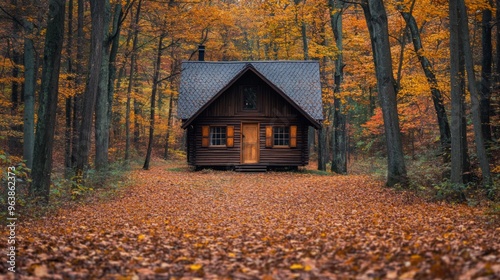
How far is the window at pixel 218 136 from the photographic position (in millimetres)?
26953

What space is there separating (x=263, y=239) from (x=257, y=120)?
63.9 feet

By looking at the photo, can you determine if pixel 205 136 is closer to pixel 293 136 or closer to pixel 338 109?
pixel 293 136

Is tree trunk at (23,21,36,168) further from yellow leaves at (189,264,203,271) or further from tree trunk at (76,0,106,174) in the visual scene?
yellow leaves at (189,264,203,271)

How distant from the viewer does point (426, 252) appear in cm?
540

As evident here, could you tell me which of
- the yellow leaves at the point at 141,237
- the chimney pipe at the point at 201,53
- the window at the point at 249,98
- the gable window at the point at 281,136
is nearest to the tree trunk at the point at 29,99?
the window at the point at 249,98

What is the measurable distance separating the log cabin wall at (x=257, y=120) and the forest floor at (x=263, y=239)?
40.1 ft

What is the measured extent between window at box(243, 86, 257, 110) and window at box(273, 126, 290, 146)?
6.10 ft

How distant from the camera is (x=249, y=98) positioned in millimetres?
26938

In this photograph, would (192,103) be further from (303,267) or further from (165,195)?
(303,267)

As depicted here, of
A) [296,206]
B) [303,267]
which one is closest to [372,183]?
[296,206]

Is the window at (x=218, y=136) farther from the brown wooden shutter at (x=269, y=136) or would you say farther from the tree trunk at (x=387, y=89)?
the tree trunk at (x=387, y=89)

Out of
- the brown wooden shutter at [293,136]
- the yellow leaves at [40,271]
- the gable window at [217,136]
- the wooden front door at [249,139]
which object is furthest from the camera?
the wooden front door at [249,139]

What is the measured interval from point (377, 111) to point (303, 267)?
28.5 m

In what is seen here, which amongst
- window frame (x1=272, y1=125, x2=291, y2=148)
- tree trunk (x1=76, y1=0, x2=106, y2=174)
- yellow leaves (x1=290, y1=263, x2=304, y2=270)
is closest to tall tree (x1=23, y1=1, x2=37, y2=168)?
tree trunk (x1=76, y1=0, x2=106, y2=174)
